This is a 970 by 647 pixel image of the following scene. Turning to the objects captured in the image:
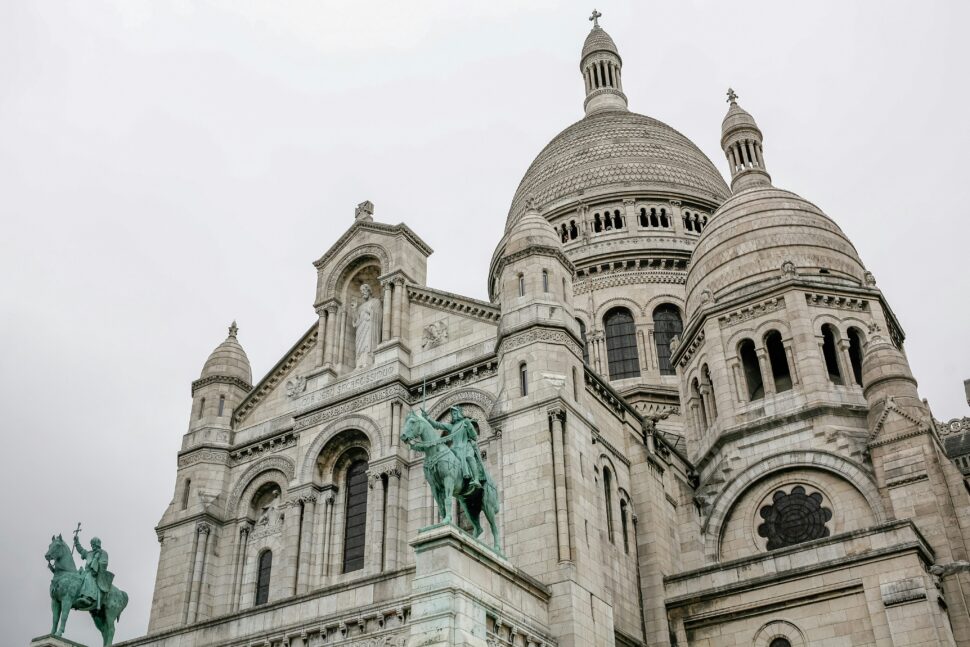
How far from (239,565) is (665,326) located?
946 inches

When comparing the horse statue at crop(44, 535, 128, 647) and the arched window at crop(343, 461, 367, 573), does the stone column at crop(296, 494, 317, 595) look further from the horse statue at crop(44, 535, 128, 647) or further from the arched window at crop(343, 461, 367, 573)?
the horse statue at crop(44, 535, 128, 647)

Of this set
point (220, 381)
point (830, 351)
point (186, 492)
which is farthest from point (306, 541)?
point (830, 351)

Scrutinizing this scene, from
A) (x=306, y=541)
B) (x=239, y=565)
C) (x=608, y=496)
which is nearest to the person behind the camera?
(x=608, y=496)

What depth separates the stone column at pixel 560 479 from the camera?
25.4m

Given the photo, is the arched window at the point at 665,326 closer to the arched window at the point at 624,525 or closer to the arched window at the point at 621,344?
the arched window at the point at 621,344

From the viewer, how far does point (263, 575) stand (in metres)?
32.7

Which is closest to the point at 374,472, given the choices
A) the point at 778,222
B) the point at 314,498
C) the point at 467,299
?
the point at 314,498

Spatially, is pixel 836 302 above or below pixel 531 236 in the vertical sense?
above

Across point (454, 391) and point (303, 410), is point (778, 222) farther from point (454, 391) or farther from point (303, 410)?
point (303, 410)

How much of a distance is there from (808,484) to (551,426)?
→ 1087cm

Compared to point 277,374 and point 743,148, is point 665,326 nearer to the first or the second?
point 743,148

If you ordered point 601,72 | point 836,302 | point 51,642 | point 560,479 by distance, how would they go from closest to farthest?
point 560,479, point 51,642, point 836,302, point 601,72

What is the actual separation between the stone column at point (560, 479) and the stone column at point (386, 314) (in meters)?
8.22

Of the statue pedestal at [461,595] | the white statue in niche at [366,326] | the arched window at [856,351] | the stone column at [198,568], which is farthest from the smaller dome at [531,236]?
the stone column at [198,568]
